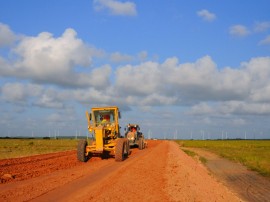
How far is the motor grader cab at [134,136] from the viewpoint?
42375mm

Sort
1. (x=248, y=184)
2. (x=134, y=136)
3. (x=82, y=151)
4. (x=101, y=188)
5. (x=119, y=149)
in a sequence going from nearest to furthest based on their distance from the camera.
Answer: (x=101, y=188) → (x=248, y=184) → (x=119, y=149) → (x=82, y=151) → (x=134, y=136)

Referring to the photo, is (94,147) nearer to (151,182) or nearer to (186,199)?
(151,182)

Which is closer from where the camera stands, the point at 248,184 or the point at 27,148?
the point at 248,184

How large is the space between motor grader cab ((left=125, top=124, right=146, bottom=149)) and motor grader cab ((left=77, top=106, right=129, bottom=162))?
15493mm

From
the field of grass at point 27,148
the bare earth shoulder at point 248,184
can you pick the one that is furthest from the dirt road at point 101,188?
the field of grass at point 27,148

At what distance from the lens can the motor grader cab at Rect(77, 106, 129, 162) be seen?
967 inches

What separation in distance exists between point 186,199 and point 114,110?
1436 cm

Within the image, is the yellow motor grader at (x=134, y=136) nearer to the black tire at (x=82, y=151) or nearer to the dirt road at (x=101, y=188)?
the black tire at (x=82, y=151)

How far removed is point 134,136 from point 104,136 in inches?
695

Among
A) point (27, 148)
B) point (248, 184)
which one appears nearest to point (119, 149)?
point (248, 184)

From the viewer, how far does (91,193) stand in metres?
12.5

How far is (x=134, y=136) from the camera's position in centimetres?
4269

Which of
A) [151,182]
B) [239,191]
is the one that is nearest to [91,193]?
[151,182]

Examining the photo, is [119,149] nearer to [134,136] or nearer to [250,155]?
[134,136]
